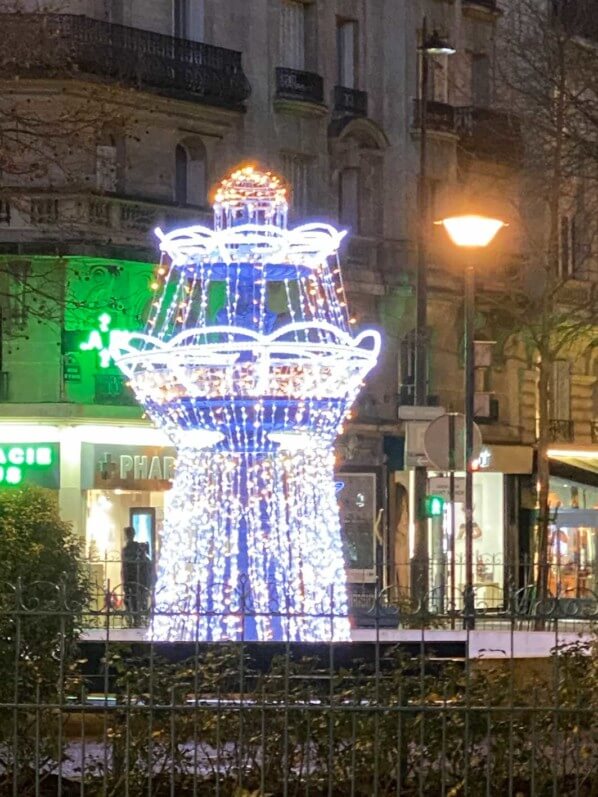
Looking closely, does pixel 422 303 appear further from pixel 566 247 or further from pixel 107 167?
pixel 566 247

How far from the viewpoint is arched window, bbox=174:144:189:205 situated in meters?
39.4

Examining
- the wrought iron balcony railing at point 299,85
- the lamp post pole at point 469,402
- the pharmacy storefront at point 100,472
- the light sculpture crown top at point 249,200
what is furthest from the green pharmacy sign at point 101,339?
the light sculpture crown top at point 249,200

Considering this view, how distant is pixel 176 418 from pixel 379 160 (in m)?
24.9

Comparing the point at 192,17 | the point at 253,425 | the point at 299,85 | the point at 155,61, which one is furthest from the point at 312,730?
the point at 299,85

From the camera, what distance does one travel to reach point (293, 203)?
137ft

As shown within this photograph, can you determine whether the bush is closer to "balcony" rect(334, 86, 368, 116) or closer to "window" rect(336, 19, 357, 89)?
"balcony" rect(334, 86, 368, 116)

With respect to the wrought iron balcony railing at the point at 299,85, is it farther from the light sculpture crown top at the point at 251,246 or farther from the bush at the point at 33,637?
the bush at the point at 33,637

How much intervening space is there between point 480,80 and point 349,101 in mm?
5495

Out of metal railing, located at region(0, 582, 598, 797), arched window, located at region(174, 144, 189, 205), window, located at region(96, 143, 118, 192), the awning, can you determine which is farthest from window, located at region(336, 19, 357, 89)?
metal railing, located at region(0, 582, 598, 797)

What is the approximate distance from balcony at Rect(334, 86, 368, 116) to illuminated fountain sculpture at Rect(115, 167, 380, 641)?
74.2 ft

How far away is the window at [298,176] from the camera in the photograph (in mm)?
41781

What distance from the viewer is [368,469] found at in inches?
1689

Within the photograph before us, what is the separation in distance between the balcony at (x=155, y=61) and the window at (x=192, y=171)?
36.2 inches

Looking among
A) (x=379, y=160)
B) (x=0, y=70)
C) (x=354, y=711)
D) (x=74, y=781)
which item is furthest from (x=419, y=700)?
(x=379, y=160)
